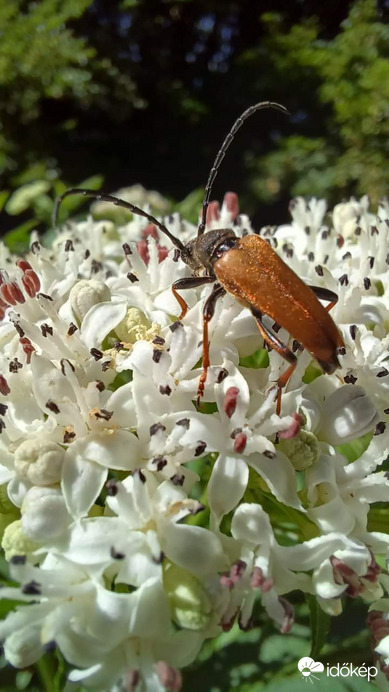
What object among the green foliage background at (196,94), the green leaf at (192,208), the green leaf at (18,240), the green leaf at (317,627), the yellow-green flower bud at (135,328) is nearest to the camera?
the green leaf at (317,627)

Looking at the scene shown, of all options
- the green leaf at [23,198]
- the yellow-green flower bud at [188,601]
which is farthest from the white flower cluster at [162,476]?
Result: the green leaf at [23,198]

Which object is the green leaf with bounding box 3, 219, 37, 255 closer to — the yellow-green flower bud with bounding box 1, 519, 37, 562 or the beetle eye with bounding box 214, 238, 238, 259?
the beetle eye with bounding box 214, 238, 238, 259

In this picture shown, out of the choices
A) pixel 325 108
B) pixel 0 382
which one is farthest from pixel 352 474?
pixel 325 108

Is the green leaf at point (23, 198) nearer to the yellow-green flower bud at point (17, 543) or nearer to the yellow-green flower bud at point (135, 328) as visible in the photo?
the yellow-green flower bud at point (135, 328)

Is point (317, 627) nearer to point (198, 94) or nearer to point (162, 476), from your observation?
point (162, 476)

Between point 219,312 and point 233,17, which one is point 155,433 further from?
point 233,17

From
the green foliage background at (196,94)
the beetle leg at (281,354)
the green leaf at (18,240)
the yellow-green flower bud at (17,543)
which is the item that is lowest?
the yellow-green flower bud at (17,543)

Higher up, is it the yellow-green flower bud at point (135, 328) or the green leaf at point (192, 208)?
the green leaf at point (192, 208)
